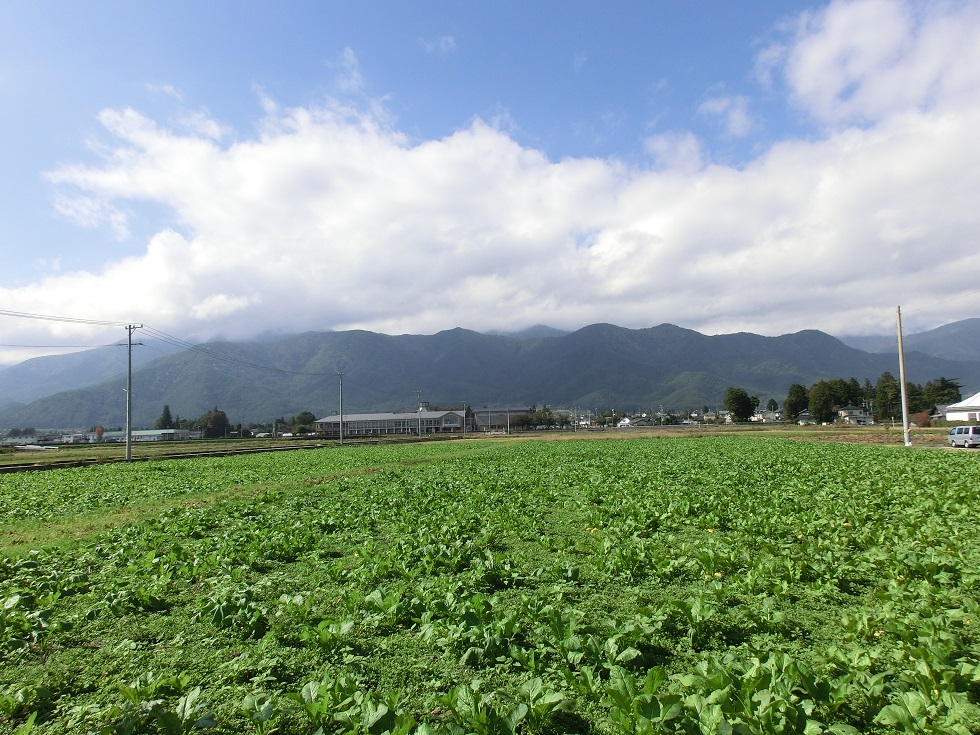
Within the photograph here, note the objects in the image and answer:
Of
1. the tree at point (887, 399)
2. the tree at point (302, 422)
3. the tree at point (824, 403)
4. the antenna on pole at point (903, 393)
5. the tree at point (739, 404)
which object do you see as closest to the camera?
the antenna on pole at point (903, 393)

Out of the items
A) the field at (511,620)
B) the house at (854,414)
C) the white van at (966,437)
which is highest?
the field at (511,620)

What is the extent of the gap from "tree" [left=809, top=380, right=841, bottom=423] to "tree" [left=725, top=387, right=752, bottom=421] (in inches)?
582

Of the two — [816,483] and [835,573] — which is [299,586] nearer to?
[835,573]

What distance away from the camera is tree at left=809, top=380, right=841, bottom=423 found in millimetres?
118875

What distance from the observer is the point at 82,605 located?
7746mm

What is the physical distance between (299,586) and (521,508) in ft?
24.0

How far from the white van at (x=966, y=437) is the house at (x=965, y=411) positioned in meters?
63.3

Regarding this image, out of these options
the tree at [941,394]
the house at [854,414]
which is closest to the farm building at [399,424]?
the house at [854,414]

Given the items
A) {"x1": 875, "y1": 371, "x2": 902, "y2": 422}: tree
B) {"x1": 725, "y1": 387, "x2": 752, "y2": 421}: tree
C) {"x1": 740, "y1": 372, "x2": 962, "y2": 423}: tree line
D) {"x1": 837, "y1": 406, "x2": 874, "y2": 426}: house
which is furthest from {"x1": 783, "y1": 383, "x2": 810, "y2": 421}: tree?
{"x1": 875, "y1": 371, "x2": 902, "y2": 422}: tree

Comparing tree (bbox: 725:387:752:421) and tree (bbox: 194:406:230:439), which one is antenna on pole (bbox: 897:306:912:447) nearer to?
tree (bbox: 725:387:752:421)

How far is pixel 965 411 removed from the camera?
96.8m

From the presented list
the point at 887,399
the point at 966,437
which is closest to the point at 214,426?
the point at 966,437

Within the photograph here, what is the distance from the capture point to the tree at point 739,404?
134m

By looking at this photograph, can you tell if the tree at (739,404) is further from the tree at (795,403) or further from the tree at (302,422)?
the tree at (302,422)
